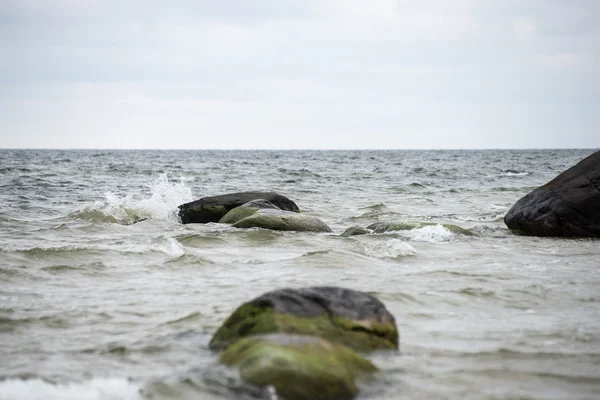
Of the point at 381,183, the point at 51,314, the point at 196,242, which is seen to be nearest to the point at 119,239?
the point at 196,242

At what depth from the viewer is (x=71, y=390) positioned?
3.70m

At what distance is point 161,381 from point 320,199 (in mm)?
14870

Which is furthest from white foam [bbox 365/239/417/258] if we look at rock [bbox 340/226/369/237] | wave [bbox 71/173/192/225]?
wave [bbox 71/173/192/225]

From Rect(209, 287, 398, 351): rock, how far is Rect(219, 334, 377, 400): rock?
213 mm

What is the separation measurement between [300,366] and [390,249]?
5.48 meters

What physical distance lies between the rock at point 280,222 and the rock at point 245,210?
20.3 inches

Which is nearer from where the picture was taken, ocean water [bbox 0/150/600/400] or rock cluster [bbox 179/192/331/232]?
ocean water [bbox 0/150/600/400]

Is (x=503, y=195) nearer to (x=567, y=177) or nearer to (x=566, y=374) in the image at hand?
(x=567, y=177)

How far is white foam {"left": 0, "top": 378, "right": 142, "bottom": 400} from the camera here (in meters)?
3.63

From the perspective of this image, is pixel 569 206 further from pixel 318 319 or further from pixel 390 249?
pixel 318 319

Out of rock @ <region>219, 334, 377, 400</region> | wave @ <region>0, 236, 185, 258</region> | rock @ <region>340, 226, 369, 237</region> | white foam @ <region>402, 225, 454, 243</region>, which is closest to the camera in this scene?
rock @ <region>219, 334, 377, 400</region>

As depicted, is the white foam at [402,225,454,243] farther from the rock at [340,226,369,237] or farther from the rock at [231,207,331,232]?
the rock at [231,207,331,232]

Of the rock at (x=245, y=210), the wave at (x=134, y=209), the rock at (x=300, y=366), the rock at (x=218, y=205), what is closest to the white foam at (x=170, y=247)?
the rock at (x=245, y=210)

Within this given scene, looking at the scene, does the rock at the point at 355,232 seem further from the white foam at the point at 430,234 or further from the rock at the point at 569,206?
the rock at the point at 569,206
